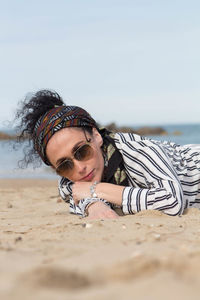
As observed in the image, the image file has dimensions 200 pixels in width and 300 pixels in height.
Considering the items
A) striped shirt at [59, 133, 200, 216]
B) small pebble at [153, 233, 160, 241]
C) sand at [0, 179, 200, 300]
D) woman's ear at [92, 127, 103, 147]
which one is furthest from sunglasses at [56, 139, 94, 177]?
small pebble at [153, 233, 160, 241]

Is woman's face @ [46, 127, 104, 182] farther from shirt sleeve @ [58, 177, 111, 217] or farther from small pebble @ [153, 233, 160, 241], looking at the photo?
small pebble @ [153, 233, 160, 241]

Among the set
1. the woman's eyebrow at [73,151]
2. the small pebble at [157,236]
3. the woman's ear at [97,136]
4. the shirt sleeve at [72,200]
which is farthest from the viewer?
the woman's ear at [97,136]

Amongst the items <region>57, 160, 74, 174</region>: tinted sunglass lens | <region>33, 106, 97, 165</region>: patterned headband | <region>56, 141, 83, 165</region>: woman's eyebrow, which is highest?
<region>33, 106, 97, 165</region>: patterned headband

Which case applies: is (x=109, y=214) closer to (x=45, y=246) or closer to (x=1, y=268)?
(x=45, y=246)

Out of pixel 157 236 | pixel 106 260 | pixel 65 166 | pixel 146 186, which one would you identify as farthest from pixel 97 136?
pixel 106 260

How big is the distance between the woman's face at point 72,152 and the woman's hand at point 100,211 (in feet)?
0.74

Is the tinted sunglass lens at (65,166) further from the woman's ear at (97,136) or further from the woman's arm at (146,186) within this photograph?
the woman's ear at (97,136)

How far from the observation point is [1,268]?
187 centimetres

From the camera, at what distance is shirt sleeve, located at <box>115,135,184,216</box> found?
11.6ft

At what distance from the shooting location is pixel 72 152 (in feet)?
11.9

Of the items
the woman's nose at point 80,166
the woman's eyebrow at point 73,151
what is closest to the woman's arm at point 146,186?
the woman's nose at point 80,166

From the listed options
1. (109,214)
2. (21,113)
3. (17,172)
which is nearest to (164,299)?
(109,214)

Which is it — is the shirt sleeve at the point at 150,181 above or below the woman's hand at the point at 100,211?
above

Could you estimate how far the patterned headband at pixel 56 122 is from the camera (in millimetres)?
3662
